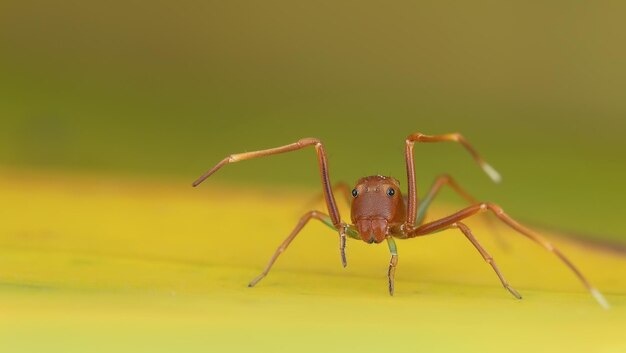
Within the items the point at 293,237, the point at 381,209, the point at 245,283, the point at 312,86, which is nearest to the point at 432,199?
the point at 381,209

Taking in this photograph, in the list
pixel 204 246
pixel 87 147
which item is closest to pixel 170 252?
pixel 204 246

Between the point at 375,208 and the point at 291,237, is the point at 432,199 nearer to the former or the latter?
the point at 375,208

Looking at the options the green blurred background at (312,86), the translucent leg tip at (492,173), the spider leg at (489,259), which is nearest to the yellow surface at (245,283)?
the spider leg at (489,259)

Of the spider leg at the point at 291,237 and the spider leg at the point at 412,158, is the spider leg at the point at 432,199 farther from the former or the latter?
the spider leg at the point at 291,237

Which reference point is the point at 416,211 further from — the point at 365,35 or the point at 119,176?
the point at 365,35

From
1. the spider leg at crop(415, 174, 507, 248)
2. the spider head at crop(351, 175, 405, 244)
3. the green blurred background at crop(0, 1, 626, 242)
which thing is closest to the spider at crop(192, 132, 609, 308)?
the spider head at crop(351, 175, 405, 244)

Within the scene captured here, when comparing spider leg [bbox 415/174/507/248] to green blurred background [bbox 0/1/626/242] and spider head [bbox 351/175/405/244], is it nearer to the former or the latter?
spider head [bbox 351/175/405/244]
